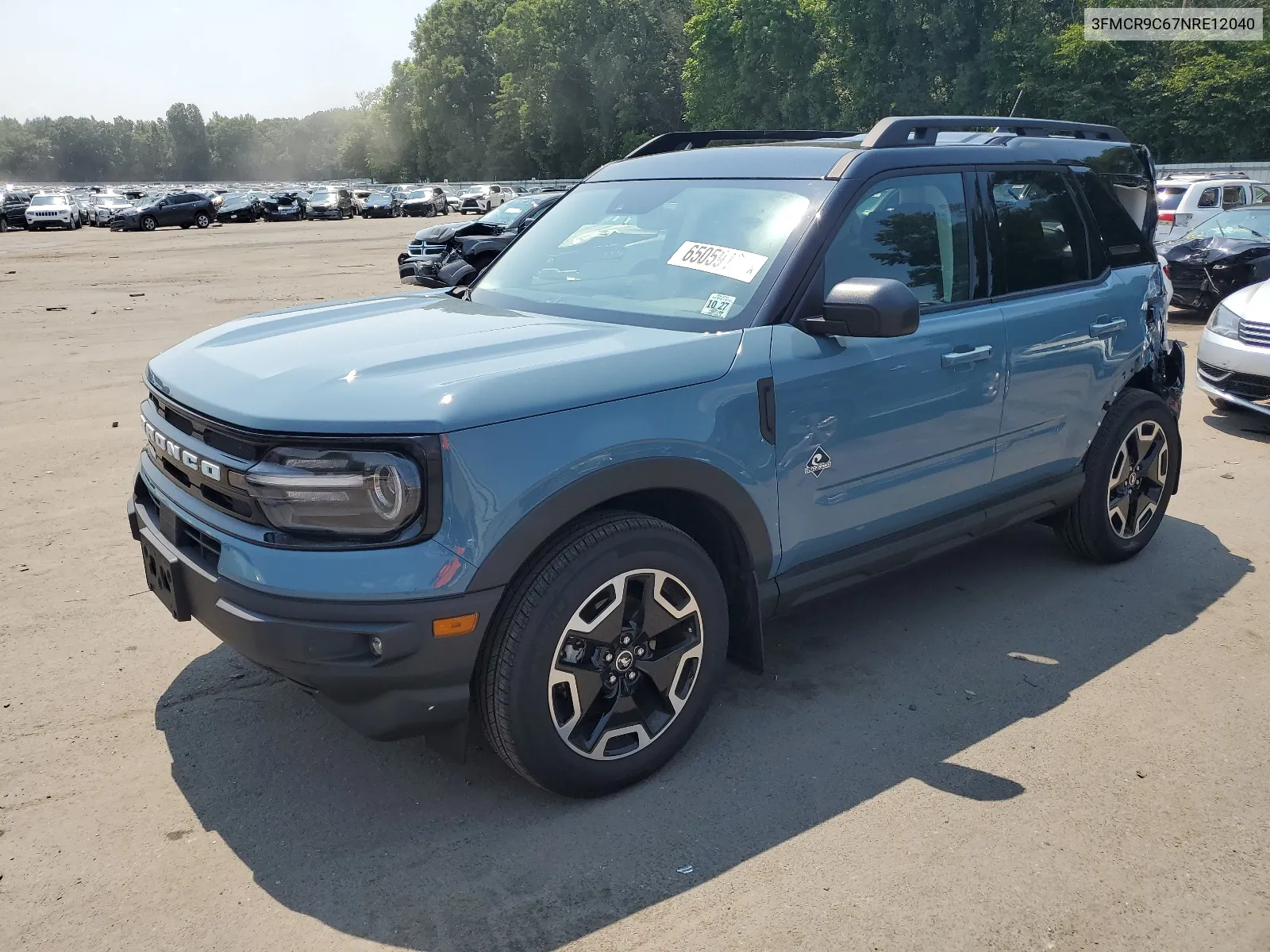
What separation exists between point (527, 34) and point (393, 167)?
3370 cm

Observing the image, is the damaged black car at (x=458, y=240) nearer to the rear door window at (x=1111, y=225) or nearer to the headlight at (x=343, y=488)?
the rear door window at (x=1111, y=225)

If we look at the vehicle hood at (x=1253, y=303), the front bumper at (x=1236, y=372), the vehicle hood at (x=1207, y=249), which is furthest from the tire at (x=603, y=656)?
the vehicle hood at (x=1207, y=249)

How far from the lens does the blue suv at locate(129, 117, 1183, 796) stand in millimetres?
2627

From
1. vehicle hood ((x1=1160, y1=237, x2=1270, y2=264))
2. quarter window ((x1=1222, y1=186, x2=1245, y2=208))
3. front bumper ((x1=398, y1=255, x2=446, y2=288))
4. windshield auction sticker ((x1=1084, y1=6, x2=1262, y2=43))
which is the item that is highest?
windshield auction sticker ((x1=1084, y1=6, x2=1262, y2=43))

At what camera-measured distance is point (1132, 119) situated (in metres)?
42.1

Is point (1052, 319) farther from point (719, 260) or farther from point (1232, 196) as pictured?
point (1232, 196)

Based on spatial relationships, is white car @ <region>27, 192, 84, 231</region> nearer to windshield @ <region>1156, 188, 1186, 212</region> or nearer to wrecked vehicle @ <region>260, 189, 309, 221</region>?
wrecked vehicle @ <region>260, 189, 309, 221</region>

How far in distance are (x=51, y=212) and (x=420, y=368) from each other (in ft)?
148

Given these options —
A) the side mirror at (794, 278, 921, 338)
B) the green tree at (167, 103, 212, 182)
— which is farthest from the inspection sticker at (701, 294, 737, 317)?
the green tree at (167, 103, 212, 182)

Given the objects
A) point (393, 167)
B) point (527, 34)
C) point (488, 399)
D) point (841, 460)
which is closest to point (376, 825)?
point (488, 399)

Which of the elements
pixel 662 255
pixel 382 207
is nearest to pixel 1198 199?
pixel 662 255

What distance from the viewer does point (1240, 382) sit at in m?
7.49

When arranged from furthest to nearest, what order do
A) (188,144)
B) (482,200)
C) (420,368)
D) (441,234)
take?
(188,144)
(482,200)
(441,234)
(420,368)

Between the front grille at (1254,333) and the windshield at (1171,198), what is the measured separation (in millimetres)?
11669
